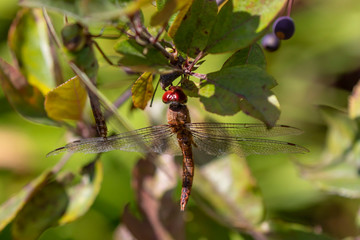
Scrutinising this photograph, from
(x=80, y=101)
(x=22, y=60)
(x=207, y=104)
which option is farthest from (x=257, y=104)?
(x=22, y=60)

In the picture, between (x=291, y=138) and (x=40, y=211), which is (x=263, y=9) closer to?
(x=40, y=211)

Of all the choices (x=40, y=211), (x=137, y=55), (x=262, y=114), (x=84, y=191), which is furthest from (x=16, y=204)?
(x=262, y=114)

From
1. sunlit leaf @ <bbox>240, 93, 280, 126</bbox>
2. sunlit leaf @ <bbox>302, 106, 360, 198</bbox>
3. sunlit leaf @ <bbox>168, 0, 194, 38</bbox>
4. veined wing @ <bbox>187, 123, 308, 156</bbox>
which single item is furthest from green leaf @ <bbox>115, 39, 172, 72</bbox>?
sunlit leaf @ <bbox>302, 106, 360, 198</bbox>

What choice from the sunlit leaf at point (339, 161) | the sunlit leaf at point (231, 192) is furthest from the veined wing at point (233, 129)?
the sunlit leaf at point (339, 161)

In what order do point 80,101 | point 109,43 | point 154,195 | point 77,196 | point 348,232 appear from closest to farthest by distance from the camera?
point 80,101
point 77,196
point 154,195
point 348,232
point 109,43

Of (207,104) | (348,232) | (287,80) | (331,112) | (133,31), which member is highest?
(133,31)

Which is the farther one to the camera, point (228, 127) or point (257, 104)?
point (228, 127)

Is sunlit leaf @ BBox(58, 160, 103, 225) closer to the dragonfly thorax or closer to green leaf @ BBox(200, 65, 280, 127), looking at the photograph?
the dragonfly thorax

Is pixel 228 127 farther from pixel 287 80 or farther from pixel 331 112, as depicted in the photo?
pixel 287 80
